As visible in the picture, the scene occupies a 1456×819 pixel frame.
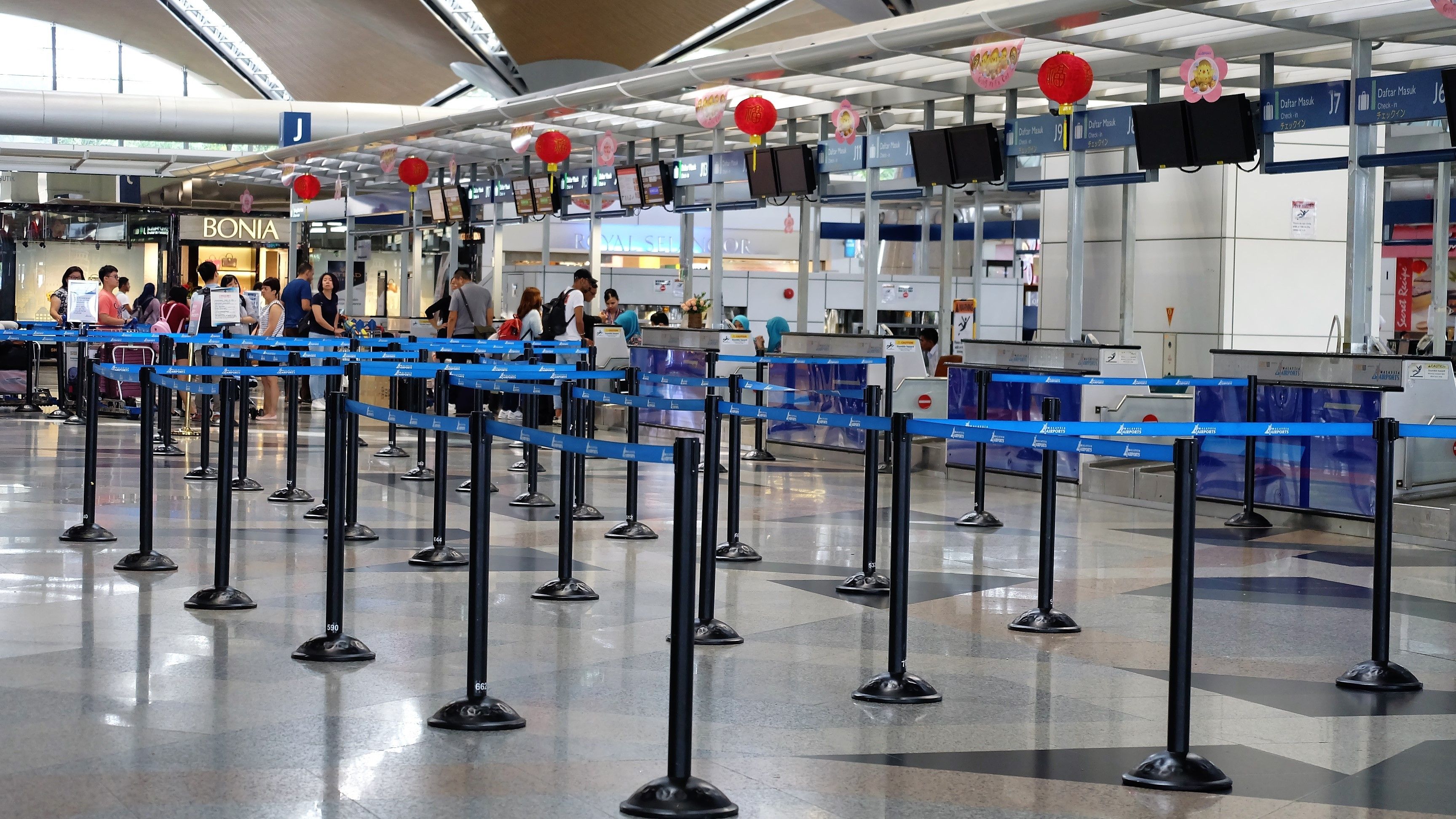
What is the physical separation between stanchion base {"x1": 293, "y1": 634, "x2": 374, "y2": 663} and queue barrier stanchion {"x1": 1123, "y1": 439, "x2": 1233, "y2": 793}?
9.57 ft

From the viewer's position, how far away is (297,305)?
1855 cm

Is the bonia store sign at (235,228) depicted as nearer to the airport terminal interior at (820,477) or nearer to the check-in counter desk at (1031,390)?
the airport terminal interior at (820,477)

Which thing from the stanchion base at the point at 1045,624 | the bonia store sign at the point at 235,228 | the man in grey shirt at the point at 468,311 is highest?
the bonia store sign at the point at 235,228

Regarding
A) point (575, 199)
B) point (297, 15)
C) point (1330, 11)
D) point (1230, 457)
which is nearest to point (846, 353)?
point (1230, 457)

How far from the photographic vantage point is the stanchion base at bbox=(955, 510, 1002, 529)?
9969 millimetres

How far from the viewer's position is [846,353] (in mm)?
14992

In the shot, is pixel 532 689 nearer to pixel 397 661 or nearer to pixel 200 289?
pixel 397 661

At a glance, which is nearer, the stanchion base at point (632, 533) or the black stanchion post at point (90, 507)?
the black stanchion post at point (90, 507)

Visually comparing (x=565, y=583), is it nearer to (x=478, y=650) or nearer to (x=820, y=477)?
(x=478, y=650)

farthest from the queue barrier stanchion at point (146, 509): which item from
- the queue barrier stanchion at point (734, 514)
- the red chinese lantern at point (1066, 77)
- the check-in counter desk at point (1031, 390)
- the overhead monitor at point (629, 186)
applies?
the overhead monitor at point (629, 186)

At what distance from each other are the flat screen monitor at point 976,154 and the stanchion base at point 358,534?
772 cm

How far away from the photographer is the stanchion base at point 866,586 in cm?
738

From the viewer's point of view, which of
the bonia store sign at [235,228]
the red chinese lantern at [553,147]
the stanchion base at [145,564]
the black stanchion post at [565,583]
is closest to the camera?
the black stanchion post at [565,583]

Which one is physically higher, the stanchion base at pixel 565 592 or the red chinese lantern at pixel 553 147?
the red chinese lantern at pixel 553 147
